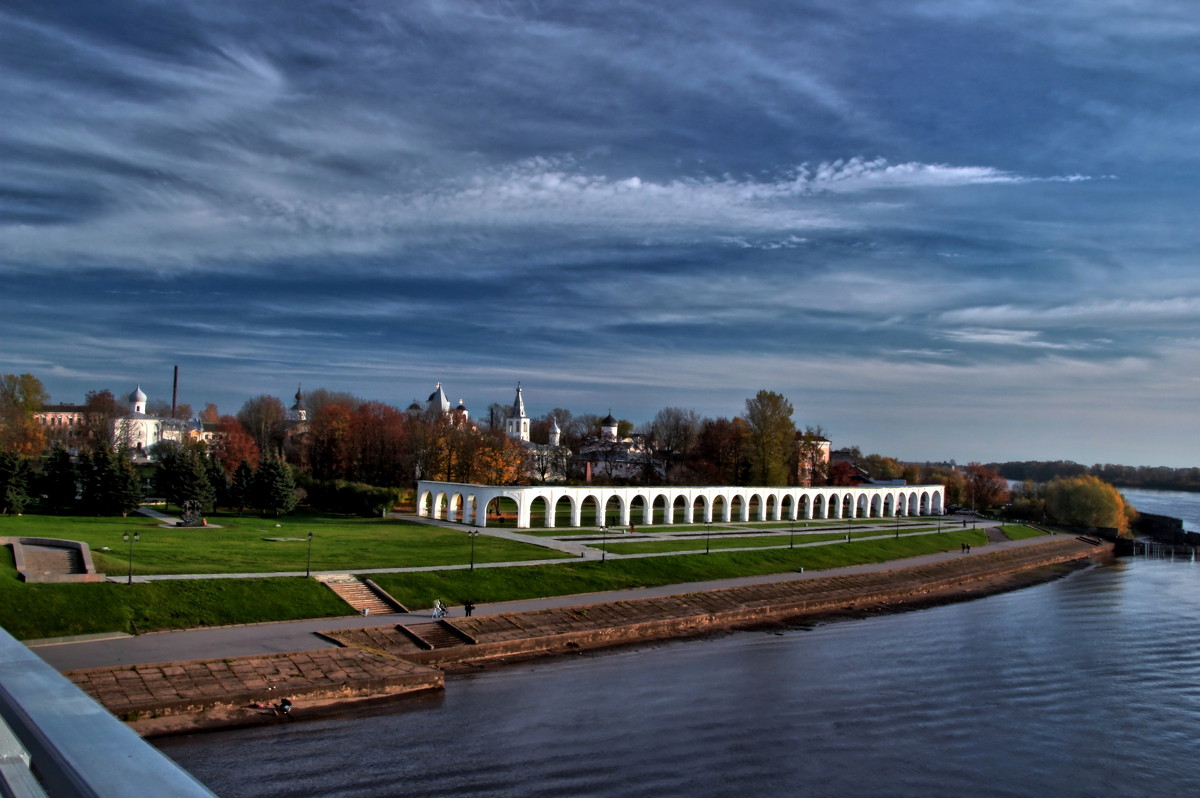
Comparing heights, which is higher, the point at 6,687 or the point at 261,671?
the point at 6,687

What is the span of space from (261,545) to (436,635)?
1403cm

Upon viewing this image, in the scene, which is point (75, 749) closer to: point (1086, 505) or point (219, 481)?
point (219, 481)

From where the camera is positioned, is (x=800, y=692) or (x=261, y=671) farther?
(x=800, y=692)

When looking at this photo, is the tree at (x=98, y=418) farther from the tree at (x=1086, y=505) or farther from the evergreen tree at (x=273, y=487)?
the tree at (x=1086, y=505)

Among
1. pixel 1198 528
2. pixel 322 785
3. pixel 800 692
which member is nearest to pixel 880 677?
pixel 800 692

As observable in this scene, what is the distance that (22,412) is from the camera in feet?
236

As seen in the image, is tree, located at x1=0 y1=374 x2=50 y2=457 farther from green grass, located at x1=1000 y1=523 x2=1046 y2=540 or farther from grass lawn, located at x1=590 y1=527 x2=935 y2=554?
green grass, located at x1=1000 y1=523 x2=1046 y2=540

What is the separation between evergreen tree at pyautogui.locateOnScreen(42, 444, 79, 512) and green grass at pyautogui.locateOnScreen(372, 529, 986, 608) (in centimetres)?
2470

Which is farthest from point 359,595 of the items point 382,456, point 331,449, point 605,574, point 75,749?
point 331,449

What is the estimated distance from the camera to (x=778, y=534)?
5147 cm

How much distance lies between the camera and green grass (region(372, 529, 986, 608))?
29.9m

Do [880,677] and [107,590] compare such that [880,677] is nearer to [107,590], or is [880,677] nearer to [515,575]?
[515,575]

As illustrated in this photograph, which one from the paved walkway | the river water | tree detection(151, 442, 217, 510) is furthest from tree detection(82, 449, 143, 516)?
the river water

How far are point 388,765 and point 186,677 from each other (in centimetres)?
641
